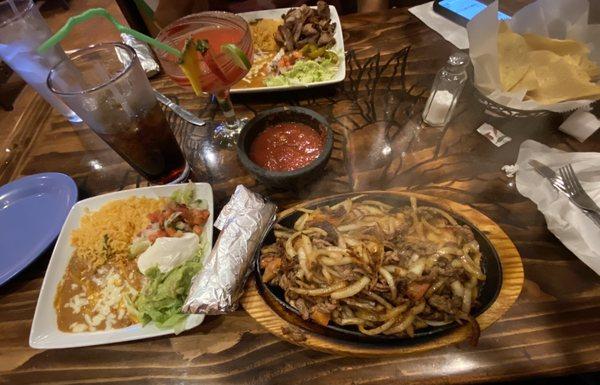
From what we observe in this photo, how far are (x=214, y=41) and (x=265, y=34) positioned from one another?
0.84 meters

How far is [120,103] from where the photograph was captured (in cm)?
145

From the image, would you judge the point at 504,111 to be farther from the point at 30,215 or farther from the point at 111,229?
the point at 30,215

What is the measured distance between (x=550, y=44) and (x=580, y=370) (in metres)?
1.61

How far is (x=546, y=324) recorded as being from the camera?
1223 mm

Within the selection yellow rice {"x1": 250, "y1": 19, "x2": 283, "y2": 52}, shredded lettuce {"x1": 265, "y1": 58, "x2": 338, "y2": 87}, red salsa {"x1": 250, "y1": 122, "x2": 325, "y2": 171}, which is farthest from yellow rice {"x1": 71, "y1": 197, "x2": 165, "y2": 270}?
yellow rice {"x1": 250, "y1": 19, "x2": 283, "y2": 52}

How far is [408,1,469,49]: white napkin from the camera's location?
7.34 feet

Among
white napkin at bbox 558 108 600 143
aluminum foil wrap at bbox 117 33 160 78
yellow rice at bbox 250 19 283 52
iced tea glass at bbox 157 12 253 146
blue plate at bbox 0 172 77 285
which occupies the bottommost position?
white napkin at bbox 558 108 600 143

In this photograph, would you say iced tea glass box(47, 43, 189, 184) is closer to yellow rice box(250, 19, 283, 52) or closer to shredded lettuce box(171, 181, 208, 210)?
shredded lettuce box(171, 181, 208, 210)

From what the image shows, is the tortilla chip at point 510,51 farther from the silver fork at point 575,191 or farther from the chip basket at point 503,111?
the silver fork at point 575,191

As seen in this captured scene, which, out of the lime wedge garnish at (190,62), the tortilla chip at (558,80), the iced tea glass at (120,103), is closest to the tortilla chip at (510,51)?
the tortilla chip at (558,80)

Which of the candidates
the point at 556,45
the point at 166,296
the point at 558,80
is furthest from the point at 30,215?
the point at 556,45

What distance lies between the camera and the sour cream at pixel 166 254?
141cm

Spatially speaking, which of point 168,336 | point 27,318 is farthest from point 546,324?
point 27,318

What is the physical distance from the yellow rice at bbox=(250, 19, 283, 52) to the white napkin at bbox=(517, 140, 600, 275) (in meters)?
1.80
